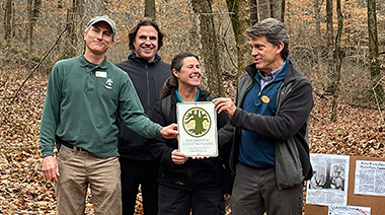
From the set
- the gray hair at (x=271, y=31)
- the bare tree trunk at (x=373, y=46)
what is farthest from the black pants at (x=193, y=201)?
the bare tree trunk at (x=373, y=46)

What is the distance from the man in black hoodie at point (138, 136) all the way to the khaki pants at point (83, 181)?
471 millimetres

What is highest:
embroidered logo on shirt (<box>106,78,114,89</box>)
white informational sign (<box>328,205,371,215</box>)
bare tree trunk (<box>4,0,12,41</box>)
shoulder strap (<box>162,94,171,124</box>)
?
bare tree trunk (<box>4,0,12,41</box>)

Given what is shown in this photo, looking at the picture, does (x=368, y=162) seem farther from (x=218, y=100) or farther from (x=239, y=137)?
(x=218, y=100)

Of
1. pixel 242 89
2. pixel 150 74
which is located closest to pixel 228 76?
pixel 150 74

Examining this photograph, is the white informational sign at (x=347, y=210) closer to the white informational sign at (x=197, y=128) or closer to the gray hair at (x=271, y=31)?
the white informational sign at (x=197, y=128)

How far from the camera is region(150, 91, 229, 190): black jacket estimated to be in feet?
12.9

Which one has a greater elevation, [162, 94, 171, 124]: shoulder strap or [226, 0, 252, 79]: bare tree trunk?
[226, 0, 252, 79]: bare tree trunk

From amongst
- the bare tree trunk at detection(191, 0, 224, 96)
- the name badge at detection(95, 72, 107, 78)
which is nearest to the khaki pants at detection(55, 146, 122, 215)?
the name badge at detection(95, 72, 107, 78)

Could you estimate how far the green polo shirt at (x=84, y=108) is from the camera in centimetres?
370

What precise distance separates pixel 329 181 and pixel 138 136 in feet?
7.19

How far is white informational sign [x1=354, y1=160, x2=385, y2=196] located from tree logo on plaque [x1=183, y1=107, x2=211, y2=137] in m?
2.03

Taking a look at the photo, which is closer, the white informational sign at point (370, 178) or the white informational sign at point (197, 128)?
the white informational sign at point (197, 128)

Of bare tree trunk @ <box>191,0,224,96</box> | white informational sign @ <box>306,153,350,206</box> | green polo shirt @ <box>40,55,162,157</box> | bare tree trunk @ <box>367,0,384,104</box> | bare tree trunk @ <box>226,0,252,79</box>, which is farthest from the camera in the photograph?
bare tree trunk @ <box>367,0,384,104</box>

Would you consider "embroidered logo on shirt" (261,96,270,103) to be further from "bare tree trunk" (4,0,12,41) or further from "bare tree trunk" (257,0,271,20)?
"bare tree trunk" (4,0,12,41)
